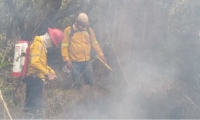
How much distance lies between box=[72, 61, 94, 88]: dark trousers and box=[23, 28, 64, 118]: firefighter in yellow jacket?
1.22 m

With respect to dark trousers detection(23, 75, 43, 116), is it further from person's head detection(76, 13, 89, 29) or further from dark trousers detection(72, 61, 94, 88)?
person's head detection(76, 13, 89, 29)

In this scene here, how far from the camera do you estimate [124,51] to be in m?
7.29

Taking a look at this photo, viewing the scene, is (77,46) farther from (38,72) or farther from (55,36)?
(38,72)

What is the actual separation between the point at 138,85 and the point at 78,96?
4.47 ft

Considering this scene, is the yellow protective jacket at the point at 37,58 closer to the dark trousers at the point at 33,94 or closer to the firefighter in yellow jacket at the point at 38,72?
the firefighter in yellow jacket at the point at 38,72

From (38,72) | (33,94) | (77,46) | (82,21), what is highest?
(82,21)

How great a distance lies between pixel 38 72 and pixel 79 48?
143 centimetres

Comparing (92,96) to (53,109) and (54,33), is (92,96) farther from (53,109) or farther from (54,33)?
(54,33)

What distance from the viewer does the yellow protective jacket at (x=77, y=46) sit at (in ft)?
21.9

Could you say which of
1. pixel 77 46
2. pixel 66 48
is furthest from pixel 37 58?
pixel 77 46

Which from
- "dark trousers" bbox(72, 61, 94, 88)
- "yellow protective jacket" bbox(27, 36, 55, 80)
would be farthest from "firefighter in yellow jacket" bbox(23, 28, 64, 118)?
"dark trousers" bbox(72, 61, 94, 88)

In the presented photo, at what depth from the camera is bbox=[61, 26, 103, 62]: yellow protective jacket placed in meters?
6.67

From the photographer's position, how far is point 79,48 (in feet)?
22.2

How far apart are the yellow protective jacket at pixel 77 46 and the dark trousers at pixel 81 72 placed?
10cm
